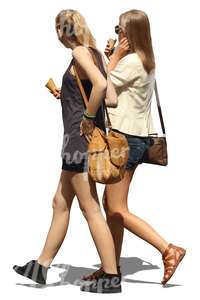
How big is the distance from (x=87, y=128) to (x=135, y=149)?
659mm

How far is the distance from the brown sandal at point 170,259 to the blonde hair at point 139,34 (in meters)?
1.55

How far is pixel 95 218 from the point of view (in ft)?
28.3

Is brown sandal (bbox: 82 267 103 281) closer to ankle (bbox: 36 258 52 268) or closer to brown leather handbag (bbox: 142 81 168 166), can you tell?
ankle (bbox: 36 258 52 268)

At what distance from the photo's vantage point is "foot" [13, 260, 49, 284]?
8.84 meters

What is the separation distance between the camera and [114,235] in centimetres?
918

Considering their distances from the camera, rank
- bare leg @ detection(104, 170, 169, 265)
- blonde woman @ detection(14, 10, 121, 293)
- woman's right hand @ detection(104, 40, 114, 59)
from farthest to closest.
Answer: 1. woman's right hand @ detection(104, 40, 114, 59)
2. bare leg @ detection(104, 170, 169, 265)
3. blonde woman @ detection(14, 10, 121, 293)

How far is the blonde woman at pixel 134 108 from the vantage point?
878 centimetres

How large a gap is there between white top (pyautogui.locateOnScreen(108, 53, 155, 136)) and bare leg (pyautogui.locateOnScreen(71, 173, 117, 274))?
0.61m

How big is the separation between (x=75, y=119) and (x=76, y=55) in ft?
1.72

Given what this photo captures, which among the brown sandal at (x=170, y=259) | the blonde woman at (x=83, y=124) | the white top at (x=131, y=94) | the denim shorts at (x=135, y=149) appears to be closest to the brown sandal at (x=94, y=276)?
the blonde woman at (x=83, y=124)

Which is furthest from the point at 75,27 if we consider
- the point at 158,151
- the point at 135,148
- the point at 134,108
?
the point at 158,151

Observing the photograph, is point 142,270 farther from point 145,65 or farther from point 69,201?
point 145,65

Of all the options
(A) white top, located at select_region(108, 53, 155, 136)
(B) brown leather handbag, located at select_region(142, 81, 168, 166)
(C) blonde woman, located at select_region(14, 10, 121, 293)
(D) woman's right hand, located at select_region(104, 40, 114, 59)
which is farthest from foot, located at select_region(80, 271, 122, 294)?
(D) woman's right hand, located at select_region(104, 40, 114, 59)

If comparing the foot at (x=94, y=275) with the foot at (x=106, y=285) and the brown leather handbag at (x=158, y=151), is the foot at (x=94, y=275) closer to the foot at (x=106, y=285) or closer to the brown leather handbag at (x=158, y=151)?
the foot at (x=106, y=285)
